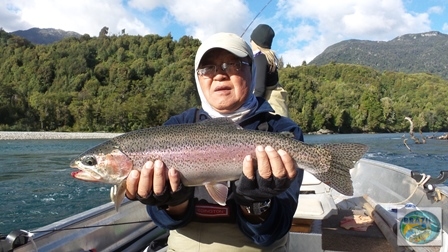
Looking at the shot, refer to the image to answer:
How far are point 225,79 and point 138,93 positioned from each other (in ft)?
383

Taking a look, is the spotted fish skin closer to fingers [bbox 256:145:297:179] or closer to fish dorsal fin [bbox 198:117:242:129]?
fish dorsal fin [bbox 198:117:242:129]

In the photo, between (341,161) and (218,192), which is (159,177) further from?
(341,161)

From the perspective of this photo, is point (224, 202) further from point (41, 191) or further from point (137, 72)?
point (137, 72)

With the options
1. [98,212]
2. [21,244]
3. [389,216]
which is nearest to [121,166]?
[21,244]

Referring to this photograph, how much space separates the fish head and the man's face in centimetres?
79

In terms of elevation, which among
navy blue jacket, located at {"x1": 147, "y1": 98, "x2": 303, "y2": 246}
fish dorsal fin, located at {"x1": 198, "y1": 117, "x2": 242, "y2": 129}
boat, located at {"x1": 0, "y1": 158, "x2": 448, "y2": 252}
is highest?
fish dorsal fin, located at {"x1": 198, "y1": 117, "x2": 242, "y2": 129}

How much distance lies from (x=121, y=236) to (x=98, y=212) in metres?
0.57

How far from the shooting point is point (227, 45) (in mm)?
2777

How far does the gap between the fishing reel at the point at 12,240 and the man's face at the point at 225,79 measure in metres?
2.03

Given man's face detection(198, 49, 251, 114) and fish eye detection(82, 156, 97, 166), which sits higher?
man's face detection(198, 49, 251, 114)

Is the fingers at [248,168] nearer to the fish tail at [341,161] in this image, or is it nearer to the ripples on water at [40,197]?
the fish tail at [341,161]

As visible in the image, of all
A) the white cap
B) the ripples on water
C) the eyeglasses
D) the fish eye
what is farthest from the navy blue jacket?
the ripples on water

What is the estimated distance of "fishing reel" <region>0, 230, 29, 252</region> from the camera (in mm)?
3172

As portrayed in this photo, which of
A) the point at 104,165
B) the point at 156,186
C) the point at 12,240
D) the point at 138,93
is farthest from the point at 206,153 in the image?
the point at 138,93
